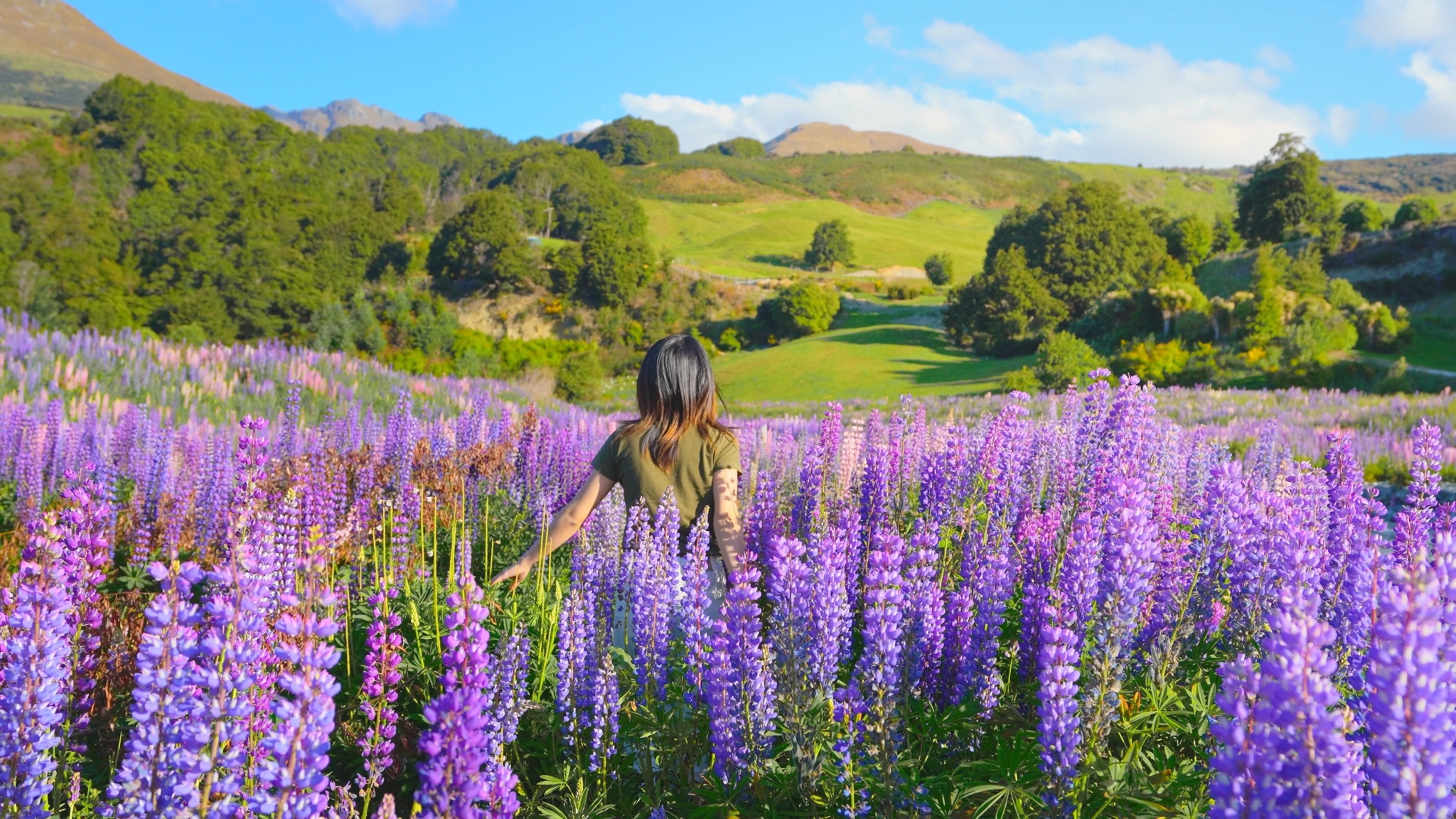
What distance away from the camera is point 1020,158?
5832 inches

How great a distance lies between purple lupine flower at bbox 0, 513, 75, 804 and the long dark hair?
2875mm

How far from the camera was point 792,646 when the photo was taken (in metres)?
2.69

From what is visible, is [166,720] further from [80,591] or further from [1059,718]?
[1059,718]

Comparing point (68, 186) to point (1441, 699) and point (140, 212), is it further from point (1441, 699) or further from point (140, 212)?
point (1441, 699)

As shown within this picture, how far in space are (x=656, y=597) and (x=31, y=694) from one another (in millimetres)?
1940

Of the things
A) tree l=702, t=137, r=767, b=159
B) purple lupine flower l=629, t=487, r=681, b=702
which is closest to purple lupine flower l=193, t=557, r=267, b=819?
purple lupine flower l=629, t=487, r=681, b=702

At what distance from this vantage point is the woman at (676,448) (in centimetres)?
459

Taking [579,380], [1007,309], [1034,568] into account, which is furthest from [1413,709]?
[1007,309]

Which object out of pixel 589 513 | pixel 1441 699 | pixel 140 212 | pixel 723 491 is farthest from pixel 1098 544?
pixel 140 212

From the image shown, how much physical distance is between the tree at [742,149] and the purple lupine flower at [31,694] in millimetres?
146232

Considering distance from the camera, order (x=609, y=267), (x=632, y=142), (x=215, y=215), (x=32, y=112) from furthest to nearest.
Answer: (x=632, y=142), (x=32, y=112), (x=215, y=215), (x=609, y=267)

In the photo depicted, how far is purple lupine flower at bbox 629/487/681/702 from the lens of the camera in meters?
3.22

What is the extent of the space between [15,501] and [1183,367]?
24.9 metres

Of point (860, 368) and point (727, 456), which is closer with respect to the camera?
point (727, 456)
